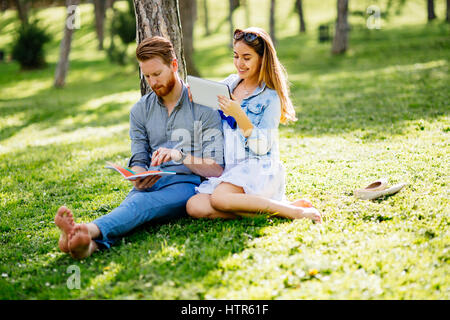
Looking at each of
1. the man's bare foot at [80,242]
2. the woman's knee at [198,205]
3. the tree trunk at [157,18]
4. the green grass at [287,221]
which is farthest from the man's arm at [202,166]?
the tree trunk at [157,18]

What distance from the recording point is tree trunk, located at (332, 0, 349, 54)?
18.1 metres

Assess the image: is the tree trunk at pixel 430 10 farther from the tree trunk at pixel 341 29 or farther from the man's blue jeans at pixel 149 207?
the man's blue jeans at pixel 149 207

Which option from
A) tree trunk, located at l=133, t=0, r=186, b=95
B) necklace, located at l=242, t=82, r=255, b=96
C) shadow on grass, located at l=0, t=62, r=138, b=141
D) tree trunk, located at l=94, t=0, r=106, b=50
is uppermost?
tree trunk, located at l=94, t=0, r=106, b=50

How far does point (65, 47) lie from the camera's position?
17641 millimetres

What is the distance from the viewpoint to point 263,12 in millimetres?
39406

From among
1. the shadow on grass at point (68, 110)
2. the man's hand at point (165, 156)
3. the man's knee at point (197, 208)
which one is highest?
the man's hand at point (165, 156)

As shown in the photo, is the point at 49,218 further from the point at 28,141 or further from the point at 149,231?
the point at 28,141

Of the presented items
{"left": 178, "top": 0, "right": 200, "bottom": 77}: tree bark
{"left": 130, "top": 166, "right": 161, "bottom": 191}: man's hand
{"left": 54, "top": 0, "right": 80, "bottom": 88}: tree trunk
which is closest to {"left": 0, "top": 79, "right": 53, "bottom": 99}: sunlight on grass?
{"left": 54, "top": 0, "right": 80, "bottom": 88}: tree trunk

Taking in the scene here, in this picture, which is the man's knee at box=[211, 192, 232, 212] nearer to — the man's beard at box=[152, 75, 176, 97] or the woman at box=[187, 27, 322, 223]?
the woman at box=[187, 27, 322, 223]

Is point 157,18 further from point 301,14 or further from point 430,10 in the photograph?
point 430,10

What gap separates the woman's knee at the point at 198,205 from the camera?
13.2 ft

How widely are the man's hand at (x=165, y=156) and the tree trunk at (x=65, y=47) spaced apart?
46.4ft
